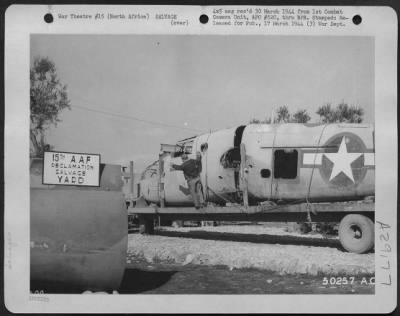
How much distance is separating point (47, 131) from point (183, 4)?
1482 millimetres

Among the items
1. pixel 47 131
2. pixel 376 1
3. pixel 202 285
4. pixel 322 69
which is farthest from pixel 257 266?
pixel 376 1

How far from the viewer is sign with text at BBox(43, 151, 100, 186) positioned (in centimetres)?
450

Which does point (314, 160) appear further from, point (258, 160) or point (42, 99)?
point (42, 99)

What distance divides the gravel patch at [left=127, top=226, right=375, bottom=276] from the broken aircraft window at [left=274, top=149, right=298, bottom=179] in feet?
2.27

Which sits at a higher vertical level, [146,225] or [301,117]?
[301,117]

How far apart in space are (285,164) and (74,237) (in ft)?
6.54

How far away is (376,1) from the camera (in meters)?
4.44

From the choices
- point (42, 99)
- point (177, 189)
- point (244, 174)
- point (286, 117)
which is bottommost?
point (177, 189)

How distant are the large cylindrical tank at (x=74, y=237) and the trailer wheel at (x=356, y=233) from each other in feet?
6.03

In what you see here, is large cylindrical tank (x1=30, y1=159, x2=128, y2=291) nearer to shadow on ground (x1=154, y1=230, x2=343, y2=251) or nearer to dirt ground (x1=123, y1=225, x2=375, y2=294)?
dirt ground (x1=123, y1=225, x2=375, y2=294)

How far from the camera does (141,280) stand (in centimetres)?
462

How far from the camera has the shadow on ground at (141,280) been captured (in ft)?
14.9

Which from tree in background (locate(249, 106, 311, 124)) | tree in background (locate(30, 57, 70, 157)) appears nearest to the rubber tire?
tree in background (locate(249, 106, 311, 124))

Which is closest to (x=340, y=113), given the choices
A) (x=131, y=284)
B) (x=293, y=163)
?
(x=293, y=163)
